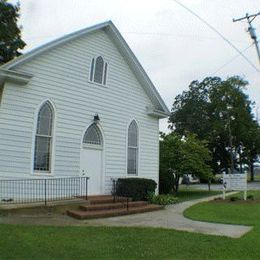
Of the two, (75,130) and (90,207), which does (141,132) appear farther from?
(90,207)

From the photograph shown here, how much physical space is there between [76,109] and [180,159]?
10.2m

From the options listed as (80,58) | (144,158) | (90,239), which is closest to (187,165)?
(144,158)

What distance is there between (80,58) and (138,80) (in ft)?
13.0

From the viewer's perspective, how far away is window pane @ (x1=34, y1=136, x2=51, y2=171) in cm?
1437

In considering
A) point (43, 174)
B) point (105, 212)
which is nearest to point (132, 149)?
point (43, 174)

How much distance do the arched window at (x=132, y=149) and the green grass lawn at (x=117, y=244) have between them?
782 cm

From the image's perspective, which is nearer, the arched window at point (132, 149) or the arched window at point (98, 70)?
the arched window at point (98, 70)

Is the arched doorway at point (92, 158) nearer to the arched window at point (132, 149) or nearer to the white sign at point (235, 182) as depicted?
the arched window at point (132, 149)

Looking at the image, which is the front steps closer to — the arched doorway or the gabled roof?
the arched doorway

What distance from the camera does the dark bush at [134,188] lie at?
16500mm

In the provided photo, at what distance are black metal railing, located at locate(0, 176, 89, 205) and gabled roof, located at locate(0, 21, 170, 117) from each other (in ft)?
13.2

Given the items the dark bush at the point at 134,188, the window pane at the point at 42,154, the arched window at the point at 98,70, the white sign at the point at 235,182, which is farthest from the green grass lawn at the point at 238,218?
the arched window at the point at 98,70

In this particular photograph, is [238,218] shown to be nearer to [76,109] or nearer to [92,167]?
[92,167]

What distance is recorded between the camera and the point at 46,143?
14.7m
